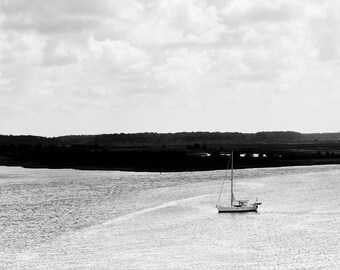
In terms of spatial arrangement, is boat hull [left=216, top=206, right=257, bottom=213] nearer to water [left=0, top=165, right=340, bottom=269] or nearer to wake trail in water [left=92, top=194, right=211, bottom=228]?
water [left=0, top=165, right=340, bottom=269]

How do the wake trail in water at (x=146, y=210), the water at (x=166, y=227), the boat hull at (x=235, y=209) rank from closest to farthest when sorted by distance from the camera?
the water at (x=166, y=227), the wake trail in water at (x=146, y=210), the boat hull at (x=235, y=209)

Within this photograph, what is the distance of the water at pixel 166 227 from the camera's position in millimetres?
58156

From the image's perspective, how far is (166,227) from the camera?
7719cm

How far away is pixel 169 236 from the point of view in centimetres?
7038

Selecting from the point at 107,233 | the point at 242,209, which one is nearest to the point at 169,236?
the point at 107,233

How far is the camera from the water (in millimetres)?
58156

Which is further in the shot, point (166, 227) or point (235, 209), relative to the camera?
point (235, 209)

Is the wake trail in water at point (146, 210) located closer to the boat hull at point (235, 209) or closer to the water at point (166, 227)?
the water at point (166, 227)

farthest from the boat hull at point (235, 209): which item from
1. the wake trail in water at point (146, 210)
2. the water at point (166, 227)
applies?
the wake trail in water at point (146, 210)

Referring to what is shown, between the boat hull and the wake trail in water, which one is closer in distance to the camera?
the wake trail in water

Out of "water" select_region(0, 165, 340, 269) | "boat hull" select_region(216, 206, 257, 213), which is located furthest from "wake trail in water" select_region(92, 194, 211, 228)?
"boat hull" select_region(216, 206, 257, 213)

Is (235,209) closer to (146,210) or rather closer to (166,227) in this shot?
(146,210)

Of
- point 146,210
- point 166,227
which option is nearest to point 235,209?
point 146,210

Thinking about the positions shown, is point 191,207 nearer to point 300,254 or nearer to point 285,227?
point 285,227
